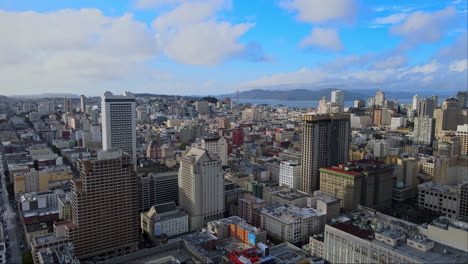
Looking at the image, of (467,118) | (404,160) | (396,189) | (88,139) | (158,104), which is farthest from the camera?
(158,104)

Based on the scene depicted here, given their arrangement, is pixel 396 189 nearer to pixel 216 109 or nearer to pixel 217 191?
pixel 217 191

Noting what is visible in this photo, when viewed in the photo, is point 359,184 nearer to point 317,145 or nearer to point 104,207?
point 317,145

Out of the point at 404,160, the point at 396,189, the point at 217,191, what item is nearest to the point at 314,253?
the point at 217,191

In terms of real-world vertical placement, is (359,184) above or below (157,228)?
above

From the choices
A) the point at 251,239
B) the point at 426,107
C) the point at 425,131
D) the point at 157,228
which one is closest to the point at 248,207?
the point at 251,239

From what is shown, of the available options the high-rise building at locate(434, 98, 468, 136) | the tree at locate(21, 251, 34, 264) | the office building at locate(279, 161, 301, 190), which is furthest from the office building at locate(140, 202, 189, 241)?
the high-rise building at locate(434, 98, 468, 136)

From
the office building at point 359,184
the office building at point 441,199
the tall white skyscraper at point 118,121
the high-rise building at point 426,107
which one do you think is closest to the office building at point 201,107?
the high-rise building at point 426,107

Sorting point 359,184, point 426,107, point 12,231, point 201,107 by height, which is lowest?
point 12,231
